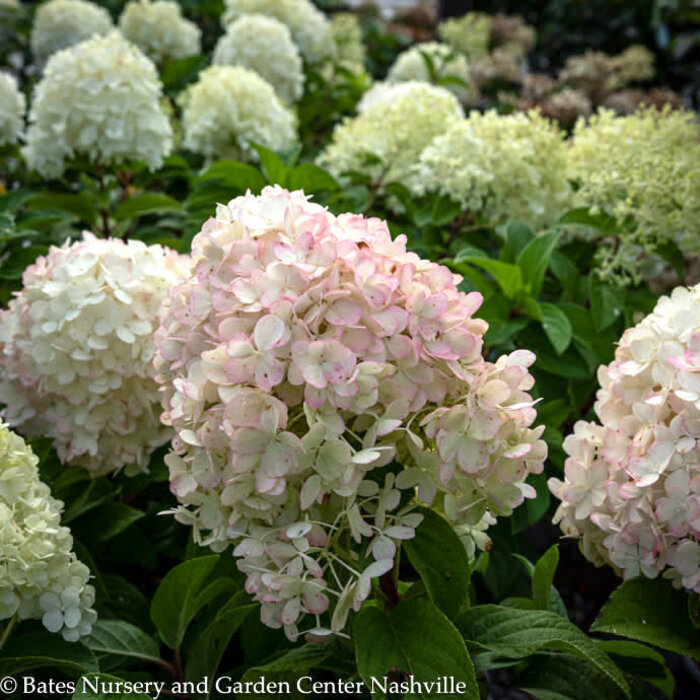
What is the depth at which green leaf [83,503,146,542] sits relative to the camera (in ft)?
3.49

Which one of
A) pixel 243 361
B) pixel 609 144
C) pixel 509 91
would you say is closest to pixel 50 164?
pixel 609 144

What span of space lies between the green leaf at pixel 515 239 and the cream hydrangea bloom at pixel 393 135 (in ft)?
1.07

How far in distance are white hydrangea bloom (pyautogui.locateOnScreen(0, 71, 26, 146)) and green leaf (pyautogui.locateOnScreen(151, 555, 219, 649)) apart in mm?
1356

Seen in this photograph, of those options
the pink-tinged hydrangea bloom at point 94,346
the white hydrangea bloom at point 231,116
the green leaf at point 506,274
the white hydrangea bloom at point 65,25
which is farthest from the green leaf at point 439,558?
the white hydrangea bloom at point 65,25

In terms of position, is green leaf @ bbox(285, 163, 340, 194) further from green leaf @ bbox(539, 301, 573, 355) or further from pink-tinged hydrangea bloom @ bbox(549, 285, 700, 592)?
pink-tinged hydrangea bloom @ bbox(549, 285, 700, 592)

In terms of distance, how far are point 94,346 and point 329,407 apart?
1.48 feet

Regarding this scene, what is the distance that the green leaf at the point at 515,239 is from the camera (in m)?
1.38

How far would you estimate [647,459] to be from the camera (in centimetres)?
78

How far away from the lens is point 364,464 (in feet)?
2.17

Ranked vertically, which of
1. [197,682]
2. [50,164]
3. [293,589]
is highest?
[293,589]

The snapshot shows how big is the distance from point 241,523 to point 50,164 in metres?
1.18

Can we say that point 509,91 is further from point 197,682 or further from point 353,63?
point 197,682

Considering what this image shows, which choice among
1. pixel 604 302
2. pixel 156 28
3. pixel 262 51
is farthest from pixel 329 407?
pixel 156 28

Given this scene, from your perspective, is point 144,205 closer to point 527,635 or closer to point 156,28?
point 527,635
